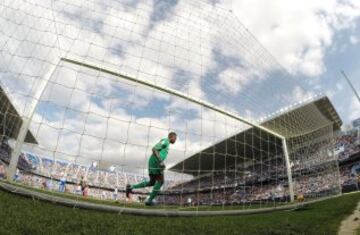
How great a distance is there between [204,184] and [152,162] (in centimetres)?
2844

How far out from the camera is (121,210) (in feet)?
20.5

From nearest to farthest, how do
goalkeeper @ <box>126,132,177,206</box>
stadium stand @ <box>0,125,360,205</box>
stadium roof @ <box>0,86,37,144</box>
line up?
goalkeeper @ <box>126,132,177,206</box>, stadium roof @ <box>0,86,37,144</box>, stadium stand @ <box>0,125,360,205</box>

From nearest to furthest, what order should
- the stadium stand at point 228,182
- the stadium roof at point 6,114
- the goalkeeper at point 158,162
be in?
the goalkeeper at point 158,162
the stadium roof at point 6,114
the stadium stand at point 228,182

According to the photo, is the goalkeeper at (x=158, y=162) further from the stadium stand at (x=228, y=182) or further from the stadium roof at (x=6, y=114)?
the stadium stand at (x=228, y=182)

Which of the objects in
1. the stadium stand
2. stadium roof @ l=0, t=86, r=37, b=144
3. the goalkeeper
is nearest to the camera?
the goalkeeper

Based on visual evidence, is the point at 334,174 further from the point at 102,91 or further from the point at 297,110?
the point at 102,91

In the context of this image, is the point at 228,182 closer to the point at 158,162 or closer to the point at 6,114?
the point at 158,162

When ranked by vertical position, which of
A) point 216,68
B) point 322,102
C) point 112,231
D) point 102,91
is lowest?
point 112,231

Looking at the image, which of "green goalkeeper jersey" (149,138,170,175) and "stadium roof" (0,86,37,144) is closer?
"green goalkeeper jersey" (149,138,170,175)

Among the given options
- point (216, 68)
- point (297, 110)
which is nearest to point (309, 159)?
point (297, 110)

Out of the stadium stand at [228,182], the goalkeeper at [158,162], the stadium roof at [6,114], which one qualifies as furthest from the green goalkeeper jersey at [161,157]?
the stadium stand at [228,182]

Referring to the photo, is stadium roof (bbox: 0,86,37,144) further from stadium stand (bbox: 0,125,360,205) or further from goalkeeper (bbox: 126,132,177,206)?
goalkeeper (bbox: 126,132,177,206)

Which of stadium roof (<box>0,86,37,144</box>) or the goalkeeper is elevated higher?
stadium roof (<box>0,86,37,144</box>)

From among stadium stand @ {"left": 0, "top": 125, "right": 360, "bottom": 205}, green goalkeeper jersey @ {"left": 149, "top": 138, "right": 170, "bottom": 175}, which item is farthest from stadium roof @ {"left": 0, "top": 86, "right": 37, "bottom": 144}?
green goalkeeper jersey @ {"left": 149, "top": 138, "right": 170, "bottom": 175}
